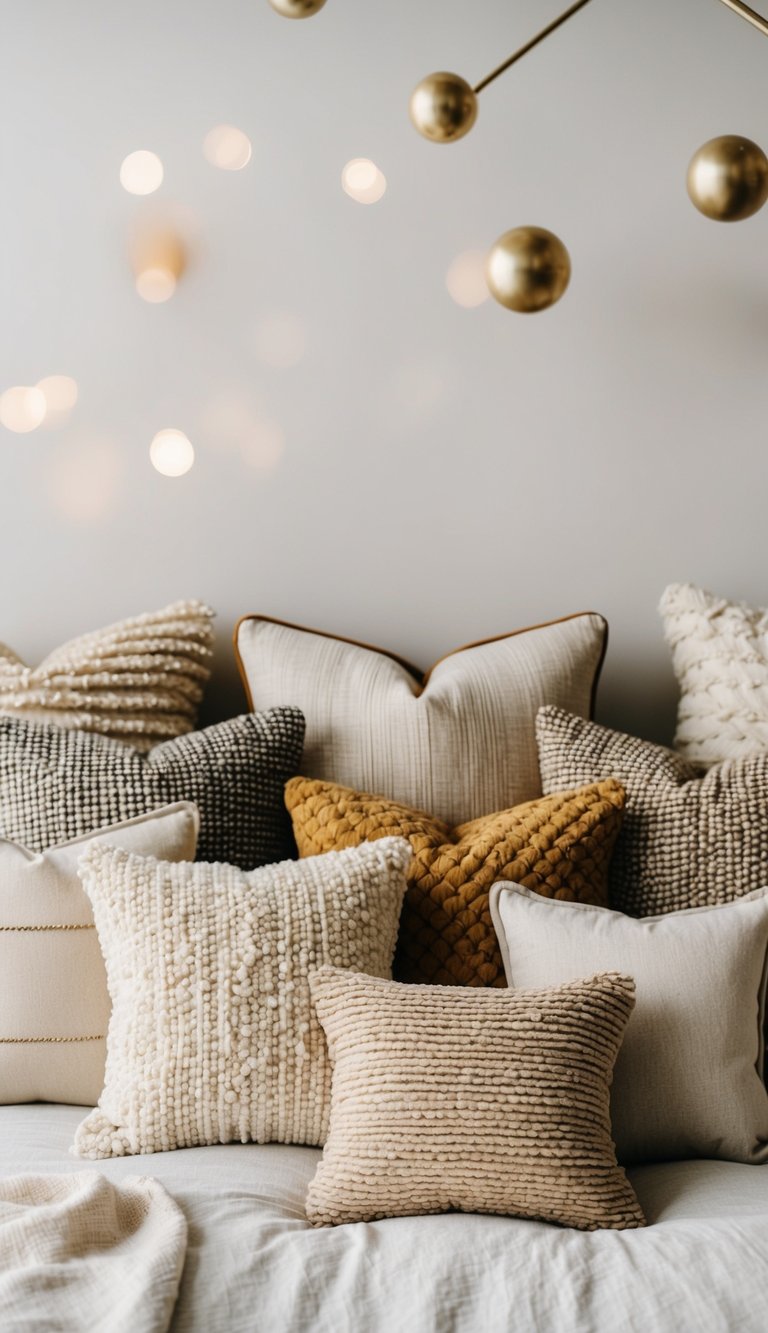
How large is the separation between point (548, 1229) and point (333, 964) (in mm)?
352

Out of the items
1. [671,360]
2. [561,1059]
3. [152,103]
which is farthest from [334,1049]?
[152,103]

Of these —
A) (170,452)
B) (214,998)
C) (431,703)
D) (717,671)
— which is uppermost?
(170,452)

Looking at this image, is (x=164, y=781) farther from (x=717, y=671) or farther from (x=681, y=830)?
(x=717, y=671)

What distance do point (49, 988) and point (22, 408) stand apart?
96cm

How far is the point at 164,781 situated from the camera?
4.62 ft

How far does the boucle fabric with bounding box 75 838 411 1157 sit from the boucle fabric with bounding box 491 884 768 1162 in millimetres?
198

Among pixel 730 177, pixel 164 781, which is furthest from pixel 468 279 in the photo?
pixel 164 781

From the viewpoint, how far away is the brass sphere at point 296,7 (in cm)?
111

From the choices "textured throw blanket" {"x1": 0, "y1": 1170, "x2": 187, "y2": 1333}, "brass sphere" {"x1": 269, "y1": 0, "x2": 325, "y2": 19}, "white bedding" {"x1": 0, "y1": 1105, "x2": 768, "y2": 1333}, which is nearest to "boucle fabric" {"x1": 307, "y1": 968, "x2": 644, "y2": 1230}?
"white bedding" {"x1": 0, "y1": 1105, "x2": 768, "y2": 1333}

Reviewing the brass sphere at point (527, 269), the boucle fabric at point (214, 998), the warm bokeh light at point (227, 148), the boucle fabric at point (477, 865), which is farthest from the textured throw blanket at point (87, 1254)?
the warm bokeh light at point (227, 148)

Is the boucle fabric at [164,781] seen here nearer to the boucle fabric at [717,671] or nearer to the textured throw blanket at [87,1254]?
the textured throw blanket at [87,1254]

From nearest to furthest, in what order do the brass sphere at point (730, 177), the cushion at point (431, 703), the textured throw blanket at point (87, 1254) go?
1. the textured throw blanket at point (87, 1254)
2. the brass sphere at point (730, 177)
3. the cushion at point (431, 703)

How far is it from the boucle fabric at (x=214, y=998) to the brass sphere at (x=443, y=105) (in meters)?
0.88

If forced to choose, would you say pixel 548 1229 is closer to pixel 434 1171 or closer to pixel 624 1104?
pixel 434 1171
